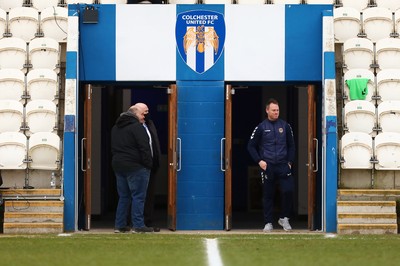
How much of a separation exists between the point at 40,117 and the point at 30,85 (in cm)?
63

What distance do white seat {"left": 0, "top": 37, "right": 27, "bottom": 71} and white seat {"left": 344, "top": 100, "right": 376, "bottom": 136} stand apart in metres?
4.89

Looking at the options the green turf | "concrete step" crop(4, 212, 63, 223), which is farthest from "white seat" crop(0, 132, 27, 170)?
the green turf

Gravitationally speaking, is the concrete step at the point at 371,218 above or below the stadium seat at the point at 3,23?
below

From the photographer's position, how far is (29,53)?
17.3 meters

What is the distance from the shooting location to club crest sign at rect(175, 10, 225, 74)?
1647 centimetres

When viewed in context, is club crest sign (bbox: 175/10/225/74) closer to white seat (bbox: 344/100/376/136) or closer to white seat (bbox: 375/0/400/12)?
white seat (bbox: 344/100/376/136)

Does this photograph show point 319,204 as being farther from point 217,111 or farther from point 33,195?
point 33,195

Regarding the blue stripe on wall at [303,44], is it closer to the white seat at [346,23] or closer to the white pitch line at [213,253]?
the white seat at [346,23]

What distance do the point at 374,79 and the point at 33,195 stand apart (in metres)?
5.33

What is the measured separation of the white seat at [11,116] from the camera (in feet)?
54.4

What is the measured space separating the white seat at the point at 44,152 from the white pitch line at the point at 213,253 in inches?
133

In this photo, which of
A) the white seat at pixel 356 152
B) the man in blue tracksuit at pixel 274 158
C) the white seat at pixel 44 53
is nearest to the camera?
the man in blue tracksuit at pixel 274 158

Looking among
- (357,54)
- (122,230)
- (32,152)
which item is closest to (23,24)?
(32,152)

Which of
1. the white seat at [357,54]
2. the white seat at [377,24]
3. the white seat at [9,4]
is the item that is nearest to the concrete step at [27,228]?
the white seat at [9,4]
